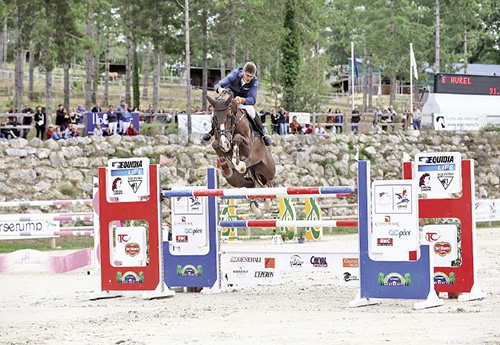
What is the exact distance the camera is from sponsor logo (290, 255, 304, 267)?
10430 mm

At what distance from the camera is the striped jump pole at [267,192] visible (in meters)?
9.62

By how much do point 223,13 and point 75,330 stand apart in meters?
27.8

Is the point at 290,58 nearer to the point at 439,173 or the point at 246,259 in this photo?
the point at 246,259

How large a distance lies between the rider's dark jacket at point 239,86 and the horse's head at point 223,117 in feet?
1.43

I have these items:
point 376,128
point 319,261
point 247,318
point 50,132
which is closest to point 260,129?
point 319,261

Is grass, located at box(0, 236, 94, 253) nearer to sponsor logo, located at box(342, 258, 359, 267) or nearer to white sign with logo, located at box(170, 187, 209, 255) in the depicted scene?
white sign with logo, located at box(170, 187, 209, 255)

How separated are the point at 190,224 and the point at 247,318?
2.58 metres

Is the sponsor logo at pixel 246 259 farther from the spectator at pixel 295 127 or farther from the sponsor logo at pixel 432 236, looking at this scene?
the spectator at pixel 295 127

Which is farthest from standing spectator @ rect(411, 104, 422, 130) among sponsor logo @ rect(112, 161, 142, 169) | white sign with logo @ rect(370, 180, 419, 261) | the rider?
white sign with logo @ rect(370, 180, 419, 261)

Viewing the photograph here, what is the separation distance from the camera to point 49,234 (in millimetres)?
17547

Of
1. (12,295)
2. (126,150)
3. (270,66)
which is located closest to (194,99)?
(270,66)

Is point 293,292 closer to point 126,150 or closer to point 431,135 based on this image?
point 126,150

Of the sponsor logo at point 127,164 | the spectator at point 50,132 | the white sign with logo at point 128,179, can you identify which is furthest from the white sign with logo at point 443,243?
the spectator at point 50,132

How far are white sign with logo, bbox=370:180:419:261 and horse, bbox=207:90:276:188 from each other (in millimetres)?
2234
